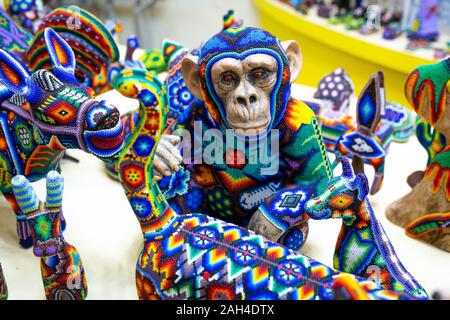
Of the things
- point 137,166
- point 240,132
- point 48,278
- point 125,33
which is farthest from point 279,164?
point 125,33

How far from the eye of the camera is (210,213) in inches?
42.8

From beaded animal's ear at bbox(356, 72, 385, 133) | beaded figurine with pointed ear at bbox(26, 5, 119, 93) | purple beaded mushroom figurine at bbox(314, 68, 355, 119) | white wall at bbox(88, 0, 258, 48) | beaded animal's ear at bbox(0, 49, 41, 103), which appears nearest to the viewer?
beaded animal's ear at bbox(0, 49, 41, 103)

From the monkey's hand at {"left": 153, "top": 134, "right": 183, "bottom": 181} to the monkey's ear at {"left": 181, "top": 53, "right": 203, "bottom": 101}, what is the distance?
0.10 metres

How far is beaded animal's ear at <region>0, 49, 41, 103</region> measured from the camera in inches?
33.6

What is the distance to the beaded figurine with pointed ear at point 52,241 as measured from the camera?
2.78 feet

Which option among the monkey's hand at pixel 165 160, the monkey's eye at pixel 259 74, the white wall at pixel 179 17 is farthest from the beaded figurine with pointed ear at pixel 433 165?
the white wall at pixel 179 17

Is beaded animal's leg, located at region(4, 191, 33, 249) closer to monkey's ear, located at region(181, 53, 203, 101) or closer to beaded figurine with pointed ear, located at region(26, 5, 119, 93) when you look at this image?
beaded figurine with pointed ear, located at region(26, 5, 119, 93)

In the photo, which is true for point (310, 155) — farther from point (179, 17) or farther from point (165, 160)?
point (179, 17)

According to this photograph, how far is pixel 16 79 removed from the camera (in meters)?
0.87

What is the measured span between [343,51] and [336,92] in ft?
2.05

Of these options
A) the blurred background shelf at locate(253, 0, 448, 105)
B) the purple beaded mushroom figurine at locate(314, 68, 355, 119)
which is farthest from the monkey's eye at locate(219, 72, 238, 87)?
the blurred background shelf at locate(253, 0, 448, 105)

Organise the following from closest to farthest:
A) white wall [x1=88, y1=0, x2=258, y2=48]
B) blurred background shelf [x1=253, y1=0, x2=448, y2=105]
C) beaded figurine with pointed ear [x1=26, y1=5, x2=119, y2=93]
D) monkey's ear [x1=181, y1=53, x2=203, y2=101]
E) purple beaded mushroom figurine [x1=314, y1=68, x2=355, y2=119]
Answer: monkey's ear [x1=181, y1=53, x2=203, y2=101] → beaded figurine with pointed ear [x1=26, y1=5, x2=119, y2=93] → purple beaded mushroom figurine [x1=314, y1=68, x2=355, y2=119] → blurred background shelf [x1=253, y1=0, x2=448, y2=105] → white wall [x1=88, y1=0, x2=258, y2=48]

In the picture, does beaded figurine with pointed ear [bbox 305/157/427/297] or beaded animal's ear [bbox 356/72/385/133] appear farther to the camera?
beaded animal's ear [bbox 356/72/385/133]

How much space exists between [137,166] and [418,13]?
150 cm
